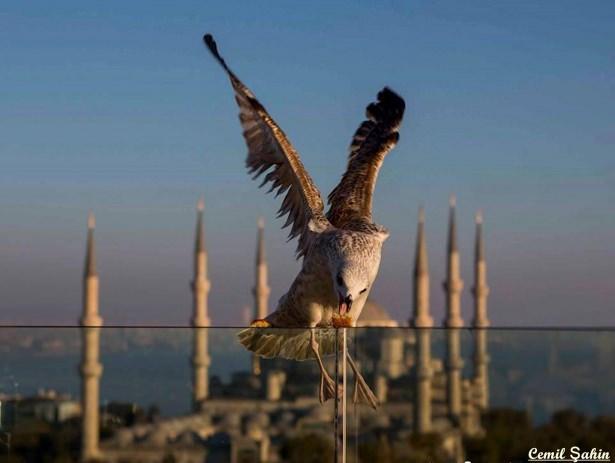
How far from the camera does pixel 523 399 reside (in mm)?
4648

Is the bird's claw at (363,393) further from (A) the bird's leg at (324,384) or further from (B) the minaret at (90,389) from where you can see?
(B) the minaret at (90,389)

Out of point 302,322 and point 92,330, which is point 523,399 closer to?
point 92,330

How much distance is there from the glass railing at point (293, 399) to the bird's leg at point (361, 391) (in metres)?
0.01

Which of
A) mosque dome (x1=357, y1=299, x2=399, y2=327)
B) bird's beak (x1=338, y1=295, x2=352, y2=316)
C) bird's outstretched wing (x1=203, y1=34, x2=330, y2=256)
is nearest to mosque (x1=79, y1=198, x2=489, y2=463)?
bird's beak (x1=338, y1=295, x2=352, y2=316)

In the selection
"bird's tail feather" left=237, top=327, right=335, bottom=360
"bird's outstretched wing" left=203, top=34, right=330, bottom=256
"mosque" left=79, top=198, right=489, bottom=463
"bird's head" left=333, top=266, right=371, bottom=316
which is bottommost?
"mosque" left=79, top=198, right=489, bottom=463

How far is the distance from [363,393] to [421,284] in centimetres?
5897

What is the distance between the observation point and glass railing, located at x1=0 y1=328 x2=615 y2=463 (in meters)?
4.60

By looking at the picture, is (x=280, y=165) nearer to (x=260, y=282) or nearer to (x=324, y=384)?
(x=324, y=384)

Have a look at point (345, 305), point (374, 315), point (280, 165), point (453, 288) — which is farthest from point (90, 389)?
point (453, 288)

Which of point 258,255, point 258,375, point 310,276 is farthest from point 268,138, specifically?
point 258,255

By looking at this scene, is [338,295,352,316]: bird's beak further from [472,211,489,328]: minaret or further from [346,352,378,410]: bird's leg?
[472,211,489,328]: minaret

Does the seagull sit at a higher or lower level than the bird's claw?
higher

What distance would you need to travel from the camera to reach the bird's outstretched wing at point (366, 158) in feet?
25.6

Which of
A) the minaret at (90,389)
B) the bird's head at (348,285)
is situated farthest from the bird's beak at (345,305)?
the minaret at (90,389)
